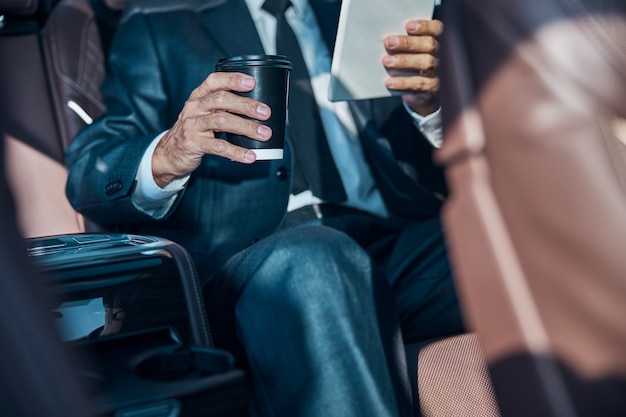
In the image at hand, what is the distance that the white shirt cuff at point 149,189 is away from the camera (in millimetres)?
1412

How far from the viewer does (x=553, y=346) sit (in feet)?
2.15

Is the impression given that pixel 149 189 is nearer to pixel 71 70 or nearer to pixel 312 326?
pixel 71 70

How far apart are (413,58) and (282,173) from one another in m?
0.39

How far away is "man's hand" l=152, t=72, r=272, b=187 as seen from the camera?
1136 mm

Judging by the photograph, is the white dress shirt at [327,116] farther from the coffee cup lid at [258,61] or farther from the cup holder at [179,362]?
the cup holder at [179,362]

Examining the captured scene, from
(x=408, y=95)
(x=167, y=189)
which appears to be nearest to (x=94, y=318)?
(x=167, y=189)

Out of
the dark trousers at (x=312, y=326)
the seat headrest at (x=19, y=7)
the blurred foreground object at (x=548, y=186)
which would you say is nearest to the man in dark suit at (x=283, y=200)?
the dark trousers at (x=312, y=326)

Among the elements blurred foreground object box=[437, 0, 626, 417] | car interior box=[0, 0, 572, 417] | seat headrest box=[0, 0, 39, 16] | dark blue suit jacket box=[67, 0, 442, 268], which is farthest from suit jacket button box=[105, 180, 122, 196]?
blurred foreground object box=[437, 0, 626, 417]

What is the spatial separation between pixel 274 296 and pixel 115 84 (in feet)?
2.52

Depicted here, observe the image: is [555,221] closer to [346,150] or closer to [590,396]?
[590,396]

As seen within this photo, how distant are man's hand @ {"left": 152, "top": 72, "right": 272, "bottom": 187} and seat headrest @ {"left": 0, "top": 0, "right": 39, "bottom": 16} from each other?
1.57ft

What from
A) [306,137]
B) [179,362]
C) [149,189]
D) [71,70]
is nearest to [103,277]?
[179,362]

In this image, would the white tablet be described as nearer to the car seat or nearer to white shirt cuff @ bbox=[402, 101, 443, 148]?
white shirt cuff @ bbox=[402, 101, 443, 148]

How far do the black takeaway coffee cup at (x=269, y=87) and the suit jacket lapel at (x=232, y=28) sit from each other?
0.44 metres
